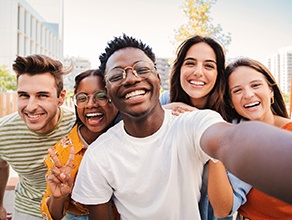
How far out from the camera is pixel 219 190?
175cm

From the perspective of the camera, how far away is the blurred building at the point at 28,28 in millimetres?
30734

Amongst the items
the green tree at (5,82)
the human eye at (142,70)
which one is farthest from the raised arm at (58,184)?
the green tree at (5,82)

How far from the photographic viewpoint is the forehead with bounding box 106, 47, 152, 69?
6.27ft

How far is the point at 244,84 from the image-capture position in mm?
2291

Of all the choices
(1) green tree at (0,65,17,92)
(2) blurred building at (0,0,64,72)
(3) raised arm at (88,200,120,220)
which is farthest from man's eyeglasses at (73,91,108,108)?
(2) blurred building at (0,0,64,72)

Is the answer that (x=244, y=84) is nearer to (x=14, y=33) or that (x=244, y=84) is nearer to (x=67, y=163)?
(x=67, y=163)

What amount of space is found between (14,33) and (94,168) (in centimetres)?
3344

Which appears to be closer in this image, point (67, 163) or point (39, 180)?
point (67, 163)

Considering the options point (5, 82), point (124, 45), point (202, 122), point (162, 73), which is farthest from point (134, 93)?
point (5, 82)

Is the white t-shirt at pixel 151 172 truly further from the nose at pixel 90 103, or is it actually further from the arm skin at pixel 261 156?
A: the arm skin at pixel 261 156

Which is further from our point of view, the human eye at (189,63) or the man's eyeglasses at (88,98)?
the human eye at (189,63)

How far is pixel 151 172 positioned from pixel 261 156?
3.10 ft

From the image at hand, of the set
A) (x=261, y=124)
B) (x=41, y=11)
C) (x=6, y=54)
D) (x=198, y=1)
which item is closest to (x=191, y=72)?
(x=261, y=124)

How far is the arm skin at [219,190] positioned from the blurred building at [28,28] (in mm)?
31355
